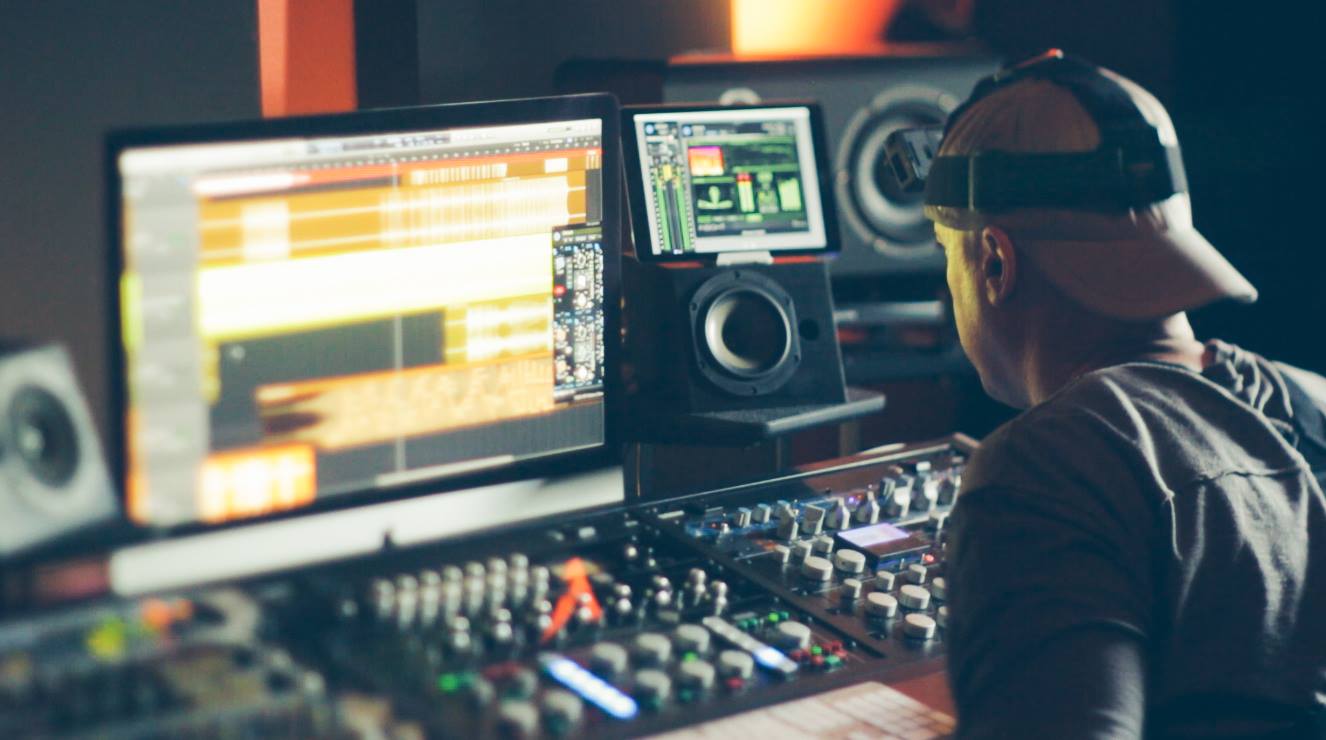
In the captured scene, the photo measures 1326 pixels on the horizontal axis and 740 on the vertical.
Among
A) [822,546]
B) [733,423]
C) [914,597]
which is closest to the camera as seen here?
[914,597]

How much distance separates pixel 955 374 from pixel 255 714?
134cm

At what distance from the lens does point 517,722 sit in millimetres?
1006

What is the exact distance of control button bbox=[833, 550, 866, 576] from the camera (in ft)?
4.46

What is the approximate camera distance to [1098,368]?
47.4 inches

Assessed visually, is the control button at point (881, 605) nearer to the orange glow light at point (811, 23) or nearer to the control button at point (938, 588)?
the control button at point (938, 588)

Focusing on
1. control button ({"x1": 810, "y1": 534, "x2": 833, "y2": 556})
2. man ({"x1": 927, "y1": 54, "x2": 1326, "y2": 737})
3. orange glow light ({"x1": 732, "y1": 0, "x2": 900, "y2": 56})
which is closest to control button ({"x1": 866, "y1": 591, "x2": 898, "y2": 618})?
control button ({"x1": 810, "y1": 534, "x2": 833, "y2": 556})

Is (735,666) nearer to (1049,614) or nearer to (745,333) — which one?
(1049,614)

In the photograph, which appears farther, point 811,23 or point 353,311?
point 811,23

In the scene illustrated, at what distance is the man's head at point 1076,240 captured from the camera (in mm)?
1157

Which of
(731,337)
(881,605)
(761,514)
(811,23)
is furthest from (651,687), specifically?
(811,23)

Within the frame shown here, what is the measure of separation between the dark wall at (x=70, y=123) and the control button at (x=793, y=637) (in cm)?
73

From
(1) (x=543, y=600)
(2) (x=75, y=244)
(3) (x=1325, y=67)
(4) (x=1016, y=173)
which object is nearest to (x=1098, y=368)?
(4) (x=1016, y=173)

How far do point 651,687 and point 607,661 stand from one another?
0.05 m

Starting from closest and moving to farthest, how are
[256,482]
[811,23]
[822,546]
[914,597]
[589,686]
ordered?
[589,686]
[256,482]
[914,597]
[822,546]
[811,23]
